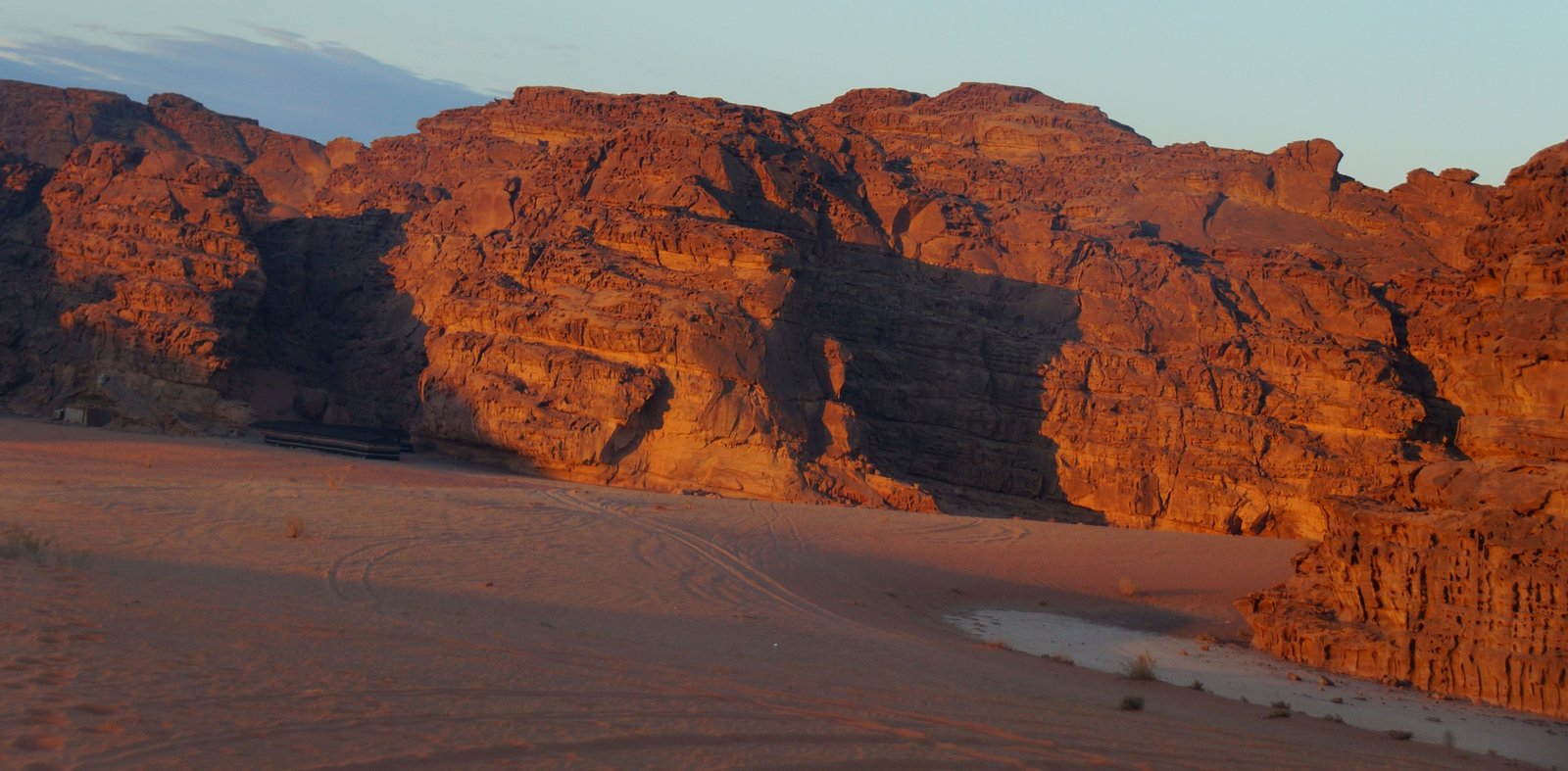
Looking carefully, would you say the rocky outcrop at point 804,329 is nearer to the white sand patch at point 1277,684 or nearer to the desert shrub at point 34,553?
the white sand patch at point 1277,684

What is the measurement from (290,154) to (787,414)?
148 feet

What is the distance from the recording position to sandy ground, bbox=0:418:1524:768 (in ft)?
23.6

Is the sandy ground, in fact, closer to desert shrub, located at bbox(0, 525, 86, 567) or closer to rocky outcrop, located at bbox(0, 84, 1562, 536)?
desert shrub, located at bbox(0, 525, 86, 567)

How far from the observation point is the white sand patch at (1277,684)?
1237 cm

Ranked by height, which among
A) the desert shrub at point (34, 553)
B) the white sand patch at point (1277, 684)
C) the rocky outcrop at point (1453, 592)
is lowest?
the white sand patch at point (1277, 684)

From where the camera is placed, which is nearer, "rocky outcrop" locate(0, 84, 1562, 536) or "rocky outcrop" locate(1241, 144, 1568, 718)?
"rocky outcrop" locate(1241, 144, 1568, 718)

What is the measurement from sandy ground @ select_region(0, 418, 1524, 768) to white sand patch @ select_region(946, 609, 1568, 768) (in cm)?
92

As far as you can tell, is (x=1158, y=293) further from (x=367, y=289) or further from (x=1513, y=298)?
(x=367, y=289)

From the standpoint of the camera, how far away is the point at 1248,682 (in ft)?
49.2

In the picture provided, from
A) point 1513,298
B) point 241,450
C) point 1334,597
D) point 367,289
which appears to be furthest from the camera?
point 367,289

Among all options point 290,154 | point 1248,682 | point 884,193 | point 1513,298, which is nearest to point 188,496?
point 1248,682

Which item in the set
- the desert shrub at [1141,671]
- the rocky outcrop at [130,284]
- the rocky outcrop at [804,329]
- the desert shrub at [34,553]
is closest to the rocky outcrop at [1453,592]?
the desert shrub at [1141,671]

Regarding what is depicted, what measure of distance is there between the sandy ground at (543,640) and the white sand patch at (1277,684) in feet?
3.01

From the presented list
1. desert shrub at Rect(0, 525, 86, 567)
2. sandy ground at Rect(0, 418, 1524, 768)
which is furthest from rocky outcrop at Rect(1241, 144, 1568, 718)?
desert shrub at Rect(0, 525, 86, 567)
